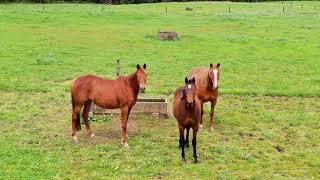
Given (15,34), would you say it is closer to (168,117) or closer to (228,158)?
(168,117)

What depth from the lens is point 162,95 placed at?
Result: 1661 centimetres

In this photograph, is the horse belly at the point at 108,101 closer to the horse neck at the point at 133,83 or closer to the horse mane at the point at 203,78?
the horse neck at the point at 133,83

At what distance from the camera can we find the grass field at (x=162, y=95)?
33.9 feet

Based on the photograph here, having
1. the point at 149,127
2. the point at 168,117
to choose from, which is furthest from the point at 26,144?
the point at 168,117

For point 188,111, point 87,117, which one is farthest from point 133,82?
point 188,111

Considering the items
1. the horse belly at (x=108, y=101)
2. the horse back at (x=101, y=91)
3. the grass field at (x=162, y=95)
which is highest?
the horse back at (x=101, y=91)

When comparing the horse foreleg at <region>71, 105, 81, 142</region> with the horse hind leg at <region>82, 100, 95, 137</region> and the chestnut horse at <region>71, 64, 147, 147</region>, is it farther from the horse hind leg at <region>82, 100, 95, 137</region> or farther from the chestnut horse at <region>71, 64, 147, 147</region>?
the horse hind leg at <region>82, 100, 95, 137</region>

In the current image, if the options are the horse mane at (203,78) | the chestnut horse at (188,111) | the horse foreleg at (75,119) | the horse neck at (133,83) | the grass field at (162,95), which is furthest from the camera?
the horse mane at (203,78)

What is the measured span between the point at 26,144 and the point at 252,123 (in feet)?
20.0

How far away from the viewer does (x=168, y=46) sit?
27.6m

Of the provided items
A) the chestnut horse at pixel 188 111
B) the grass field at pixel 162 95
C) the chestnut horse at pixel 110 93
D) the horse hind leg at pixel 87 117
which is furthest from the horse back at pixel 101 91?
the chestnut horse at pixel 188 111

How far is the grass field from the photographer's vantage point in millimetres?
10328

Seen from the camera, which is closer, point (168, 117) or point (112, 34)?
point (168, 117)

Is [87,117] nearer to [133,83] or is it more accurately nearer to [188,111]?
[133,83]
